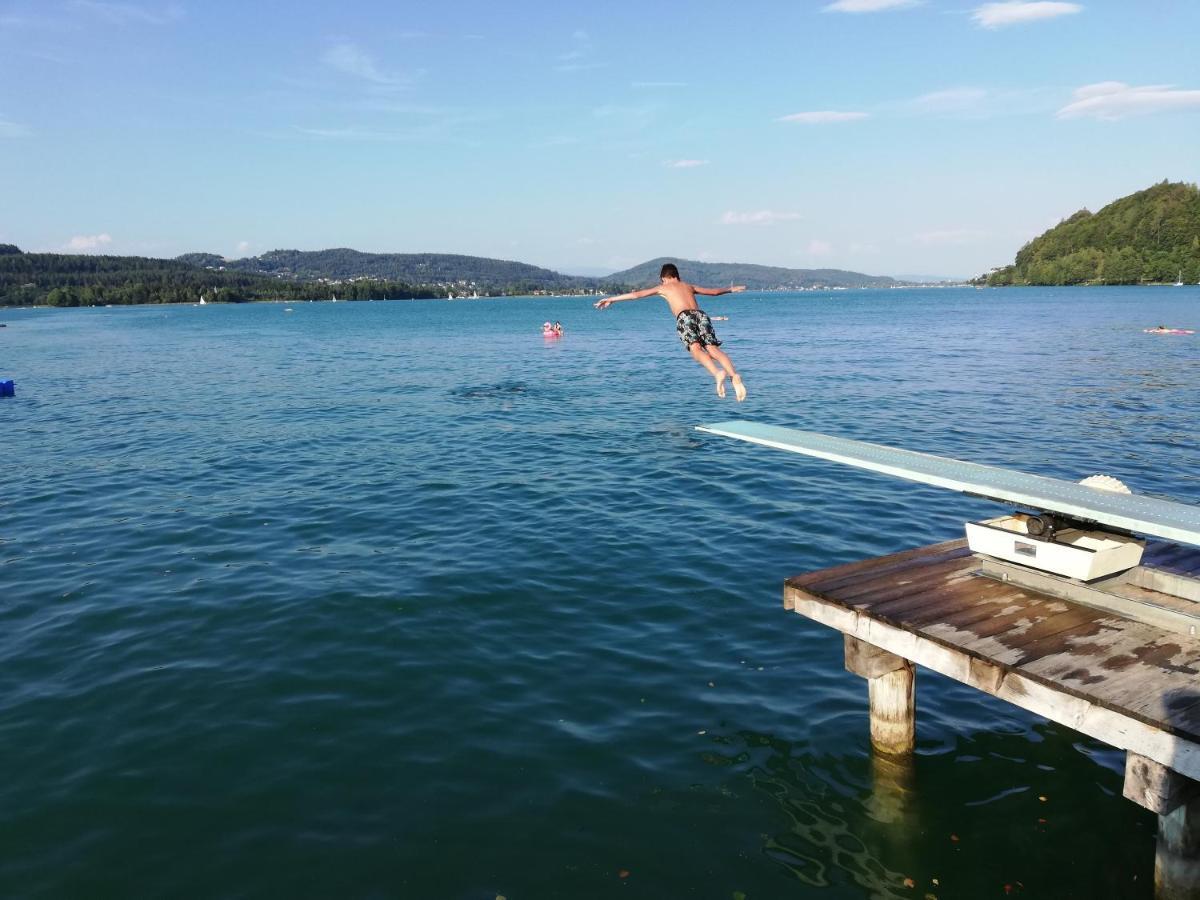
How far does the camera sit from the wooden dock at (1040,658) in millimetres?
6422

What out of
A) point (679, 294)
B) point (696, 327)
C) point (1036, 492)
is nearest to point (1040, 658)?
point (1036, 492)

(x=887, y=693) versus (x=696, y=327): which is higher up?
(x=696, y=327)

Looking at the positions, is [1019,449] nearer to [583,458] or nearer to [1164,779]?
[583,458]

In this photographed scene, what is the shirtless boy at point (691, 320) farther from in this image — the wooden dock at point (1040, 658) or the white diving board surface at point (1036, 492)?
the wooden dock at point (1040, 658)

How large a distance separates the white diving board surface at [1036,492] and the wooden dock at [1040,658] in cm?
111

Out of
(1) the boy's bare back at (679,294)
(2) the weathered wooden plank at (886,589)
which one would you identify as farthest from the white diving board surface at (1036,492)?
(1) the boy's bare back at (679,294)

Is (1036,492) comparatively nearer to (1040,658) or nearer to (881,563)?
(1040,658)

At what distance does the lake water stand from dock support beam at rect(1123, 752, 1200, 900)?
27.9 inches

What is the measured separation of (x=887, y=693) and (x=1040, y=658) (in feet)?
7.37

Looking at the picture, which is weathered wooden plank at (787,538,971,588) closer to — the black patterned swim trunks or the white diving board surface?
the white diving board surface

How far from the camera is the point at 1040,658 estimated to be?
23.9ft

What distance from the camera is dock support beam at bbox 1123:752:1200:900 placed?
21.0 feet

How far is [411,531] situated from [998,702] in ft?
41.2

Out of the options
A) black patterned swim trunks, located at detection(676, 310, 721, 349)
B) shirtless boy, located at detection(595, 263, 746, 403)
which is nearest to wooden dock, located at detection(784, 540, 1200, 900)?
shirtless boy, located at detection(595, 263, 746, 403)
